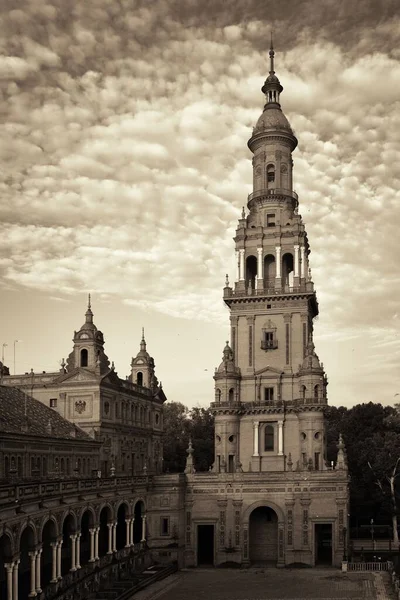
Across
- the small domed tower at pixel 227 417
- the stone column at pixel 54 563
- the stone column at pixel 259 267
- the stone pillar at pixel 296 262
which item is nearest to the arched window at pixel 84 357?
the small domed tower at pixel 227 417

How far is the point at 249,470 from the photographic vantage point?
86.8m

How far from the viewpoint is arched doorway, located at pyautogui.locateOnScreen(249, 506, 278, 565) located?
83250mm

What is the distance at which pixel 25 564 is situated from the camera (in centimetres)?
5559

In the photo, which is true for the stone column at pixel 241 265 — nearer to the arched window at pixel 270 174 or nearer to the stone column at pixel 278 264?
the stone column at pixel 278 264

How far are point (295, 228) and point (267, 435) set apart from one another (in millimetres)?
25343

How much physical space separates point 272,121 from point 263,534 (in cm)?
5068

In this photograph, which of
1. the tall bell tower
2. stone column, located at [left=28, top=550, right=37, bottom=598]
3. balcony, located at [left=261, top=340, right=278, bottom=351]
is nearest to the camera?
stone column, located at [left=28, top=550, right=37, bottom=598]

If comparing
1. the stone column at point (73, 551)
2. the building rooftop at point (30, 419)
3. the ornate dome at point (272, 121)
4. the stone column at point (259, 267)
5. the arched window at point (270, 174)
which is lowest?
the stone column at point (73, 551)

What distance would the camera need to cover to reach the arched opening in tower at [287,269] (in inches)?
3590

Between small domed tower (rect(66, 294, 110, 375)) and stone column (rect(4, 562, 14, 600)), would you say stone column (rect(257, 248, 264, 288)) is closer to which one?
small domed tower (rect(66, 294, 110, 375))

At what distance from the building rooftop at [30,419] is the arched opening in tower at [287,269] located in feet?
98.6

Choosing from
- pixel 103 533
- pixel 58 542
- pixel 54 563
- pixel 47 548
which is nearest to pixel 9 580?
pixel 54 563

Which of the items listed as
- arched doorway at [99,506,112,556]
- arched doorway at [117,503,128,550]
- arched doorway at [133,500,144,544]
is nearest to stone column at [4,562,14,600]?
arched doorway at [99,506,112,556]

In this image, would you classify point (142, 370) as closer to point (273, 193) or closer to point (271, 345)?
point (271, 345)
